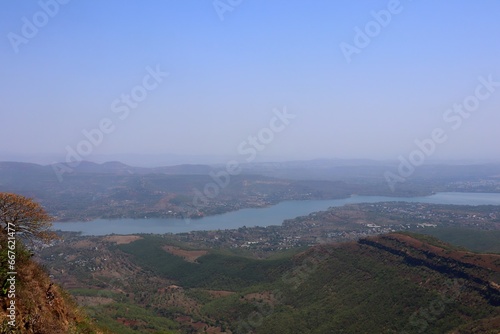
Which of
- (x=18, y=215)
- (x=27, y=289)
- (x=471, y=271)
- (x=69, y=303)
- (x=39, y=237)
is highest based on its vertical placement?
(x=18, y=215)

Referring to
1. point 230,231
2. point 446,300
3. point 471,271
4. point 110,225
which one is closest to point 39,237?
point 446,300

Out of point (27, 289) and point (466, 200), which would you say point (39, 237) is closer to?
point (27, 289)

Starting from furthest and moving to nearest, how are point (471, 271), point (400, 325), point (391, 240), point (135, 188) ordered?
point (135, 188) < point (391, 240) < point (471, 271) < point (400, 325)

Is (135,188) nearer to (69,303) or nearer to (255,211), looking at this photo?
(255,211)

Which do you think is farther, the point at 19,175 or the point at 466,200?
the point at 19,175

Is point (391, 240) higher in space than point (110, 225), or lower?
higher

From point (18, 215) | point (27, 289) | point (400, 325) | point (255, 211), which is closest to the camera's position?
point (27, 289)
